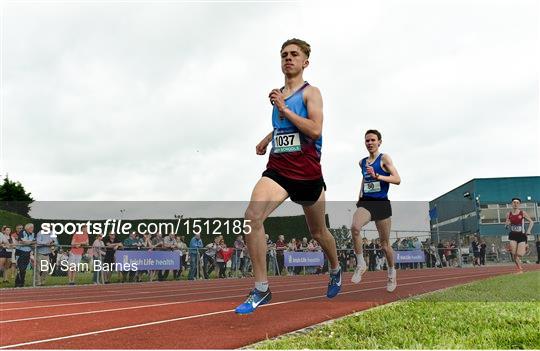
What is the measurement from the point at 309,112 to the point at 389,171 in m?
3.11

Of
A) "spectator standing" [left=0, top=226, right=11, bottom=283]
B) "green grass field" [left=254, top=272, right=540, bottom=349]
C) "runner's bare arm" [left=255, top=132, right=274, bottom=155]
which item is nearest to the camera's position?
"green grass field" [left=254, top=272, right=540, bottom=349]

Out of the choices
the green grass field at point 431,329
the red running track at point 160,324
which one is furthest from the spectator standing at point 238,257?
the green grass field at point 431,329

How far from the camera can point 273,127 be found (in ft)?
13.6

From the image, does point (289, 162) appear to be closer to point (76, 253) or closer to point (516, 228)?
point (516, 228)

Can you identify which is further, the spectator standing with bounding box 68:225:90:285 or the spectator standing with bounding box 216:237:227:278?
the spectator standing with bounding box 216:237:227:278

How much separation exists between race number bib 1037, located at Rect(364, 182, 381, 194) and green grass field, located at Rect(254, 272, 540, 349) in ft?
6.51

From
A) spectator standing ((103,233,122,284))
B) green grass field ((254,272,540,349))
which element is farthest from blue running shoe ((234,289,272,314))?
spectator standing ((103,233,122,284))

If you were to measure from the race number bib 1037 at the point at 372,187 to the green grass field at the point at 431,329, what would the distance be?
198 centimetres

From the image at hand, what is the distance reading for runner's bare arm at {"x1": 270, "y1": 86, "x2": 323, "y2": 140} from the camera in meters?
3.86

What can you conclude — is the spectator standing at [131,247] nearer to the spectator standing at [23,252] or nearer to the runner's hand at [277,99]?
the spectator standing at [23,252]

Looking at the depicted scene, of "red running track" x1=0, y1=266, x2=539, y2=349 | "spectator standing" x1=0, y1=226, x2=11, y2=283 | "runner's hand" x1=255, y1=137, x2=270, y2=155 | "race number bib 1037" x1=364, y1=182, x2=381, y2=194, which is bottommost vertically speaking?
"red running track" x1=0, y1=266, x2=539, y2=349

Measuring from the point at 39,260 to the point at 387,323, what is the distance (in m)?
11.7

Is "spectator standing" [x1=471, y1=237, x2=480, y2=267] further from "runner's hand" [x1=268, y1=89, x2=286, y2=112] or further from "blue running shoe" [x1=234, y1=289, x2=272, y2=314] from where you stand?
"runner's hand" [x1=268, y1=89, x2=286, y2=112]

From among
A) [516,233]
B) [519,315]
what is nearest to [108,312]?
[519,315]
